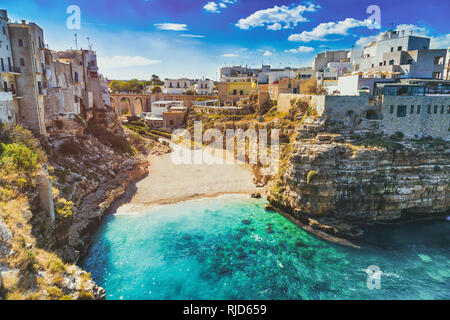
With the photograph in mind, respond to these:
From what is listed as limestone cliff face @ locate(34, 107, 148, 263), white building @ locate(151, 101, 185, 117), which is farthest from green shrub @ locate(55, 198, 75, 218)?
white building @ locate(151, 101, 185, 117)

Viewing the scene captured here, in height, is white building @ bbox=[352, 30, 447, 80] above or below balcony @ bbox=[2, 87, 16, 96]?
above

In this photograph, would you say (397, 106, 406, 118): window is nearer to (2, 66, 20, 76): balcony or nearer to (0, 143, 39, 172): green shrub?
(0, 143, 39, 172): green shrub

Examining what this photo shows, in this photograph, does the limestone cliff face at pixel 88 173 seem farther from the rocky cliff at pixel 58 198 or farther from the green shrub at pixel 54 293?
the green shrub at pixel 54 293

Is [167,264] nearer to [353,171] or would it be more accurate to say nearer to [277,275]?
[277,275]

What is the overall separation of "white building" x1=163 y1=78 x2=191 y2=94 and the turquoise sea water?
49839 mm

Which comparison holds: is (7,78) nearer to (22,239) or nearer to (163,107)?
(22,239)

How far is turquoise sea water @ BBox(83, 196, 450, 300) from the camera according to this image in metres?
16.6

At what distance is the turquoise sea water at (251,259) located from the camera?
16625 millimetres

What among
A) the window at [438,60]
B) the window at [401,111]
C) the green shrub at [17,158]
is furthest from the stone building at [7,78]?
the window at [438,60]

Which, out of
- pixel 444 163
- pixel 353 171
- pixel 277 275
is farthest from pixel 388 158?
pixel 277 275

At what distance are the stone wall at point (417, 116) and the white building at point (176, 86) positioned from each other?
174 feet
